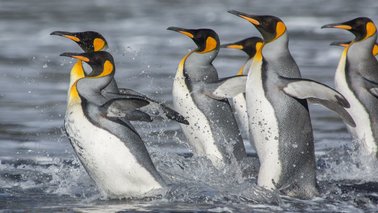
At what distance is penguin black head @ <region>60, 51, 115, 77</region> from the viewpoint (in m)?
6.70

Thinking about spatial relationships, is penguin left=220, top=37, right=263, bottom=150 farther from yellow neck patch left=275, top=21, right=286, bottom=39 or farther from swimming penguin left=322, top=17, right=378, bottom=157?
yellow neck patch left=275, top=21, right=286, bottom=39

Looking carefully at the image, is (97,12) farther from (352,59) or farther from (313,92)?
(313,92)

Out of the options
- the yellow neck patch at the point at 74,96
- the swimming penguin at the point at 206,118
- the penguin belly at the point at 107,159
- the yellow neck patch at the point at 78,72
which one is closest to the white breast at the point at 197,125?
the swimming penguin at the point at 206,118

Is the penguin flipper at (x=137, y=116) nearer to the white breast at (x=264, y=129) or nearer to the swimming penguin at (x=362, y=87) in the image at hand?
the white breast at (x=264, y=129)

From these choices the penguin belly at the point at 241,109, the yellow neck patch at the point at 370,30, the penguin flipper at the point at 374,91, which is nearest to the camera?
the penguin flipper at the point at 374,91

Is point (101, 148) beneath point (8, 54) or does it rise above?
above

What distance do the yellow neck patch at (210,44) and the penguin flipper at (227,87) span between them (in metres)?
0.36

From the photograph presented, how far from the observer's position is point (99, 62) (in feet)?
22.1

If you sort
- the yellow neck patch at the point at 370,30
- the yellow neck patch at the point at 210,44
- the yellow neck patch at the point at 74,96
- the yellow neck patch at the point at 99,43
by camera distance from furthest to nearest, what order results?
the yellow neck patch at the point at 370,30, the yellow neck patch at the point at 210,44, the yellow neck patch at the point at 99,43, the yellow neck patch at the point at 74,96

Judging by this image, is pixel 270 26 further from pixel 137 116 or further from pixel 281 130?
pixel 137 116

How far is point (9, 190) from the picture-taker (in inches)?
276

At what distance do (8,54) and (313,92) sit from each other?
1222 cm

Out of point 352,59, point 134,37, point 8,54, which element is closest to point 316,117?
point 352,59

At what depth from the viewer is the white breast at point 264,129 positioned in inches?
270
